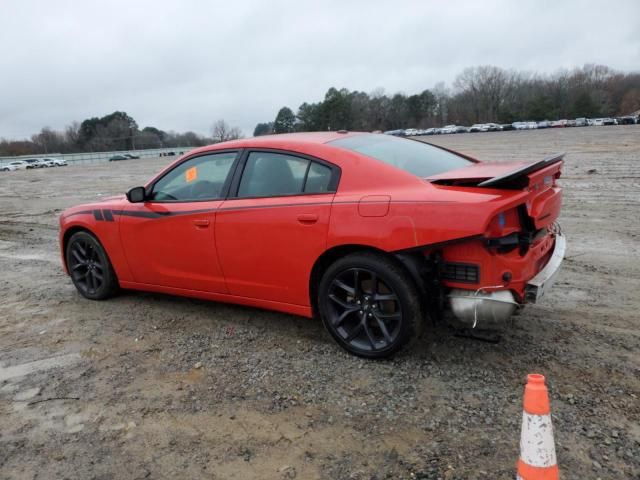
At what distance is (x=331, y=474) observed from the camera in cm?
253

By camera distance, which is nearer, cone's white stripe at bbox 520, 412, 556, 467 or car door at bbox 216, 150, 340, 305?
cone's white stripe at bbox 520, 412, 556, 467

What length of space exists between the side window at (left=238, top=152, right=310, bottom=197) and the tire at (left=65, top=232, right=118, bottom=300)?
1941 mm

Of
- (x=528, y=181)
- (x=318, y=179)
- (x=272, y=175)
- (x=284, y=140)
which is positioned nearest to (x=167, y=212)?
(x=272, y=175)

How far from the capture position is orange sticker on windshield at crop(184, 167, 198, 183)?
177 inches

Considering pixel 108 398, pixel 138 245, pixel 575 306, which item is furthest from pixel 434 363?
pixel 138 245

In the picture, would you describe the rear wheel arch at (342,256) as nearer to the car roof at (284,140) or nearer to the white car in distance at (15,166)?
the car roof at (284,140)

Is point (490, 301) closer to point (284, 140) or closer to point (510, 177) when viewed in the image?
point (510, 177)

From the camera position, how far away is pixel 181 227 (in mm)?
4379

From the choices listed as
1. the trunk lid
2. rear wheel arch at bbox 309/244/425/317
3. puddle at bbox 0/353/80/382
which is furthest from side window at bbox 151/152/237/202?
the trunk lid

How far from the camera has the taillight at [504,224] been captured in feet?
10.1

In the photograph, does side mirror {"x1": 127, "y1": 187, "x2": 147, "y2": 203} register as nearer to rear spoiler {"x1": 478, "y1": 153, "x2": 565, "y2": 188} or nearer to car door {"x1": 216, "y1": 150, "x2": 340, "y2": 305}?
car door {"x1": 216, "y1": 150, "x2": 340, "y2": 305}

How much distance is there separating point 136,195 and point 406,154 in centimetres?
244

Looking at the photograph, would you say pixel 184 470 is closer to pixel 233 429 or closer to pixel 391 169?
pixel 233 429

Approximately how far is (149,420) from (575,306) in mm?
3470
